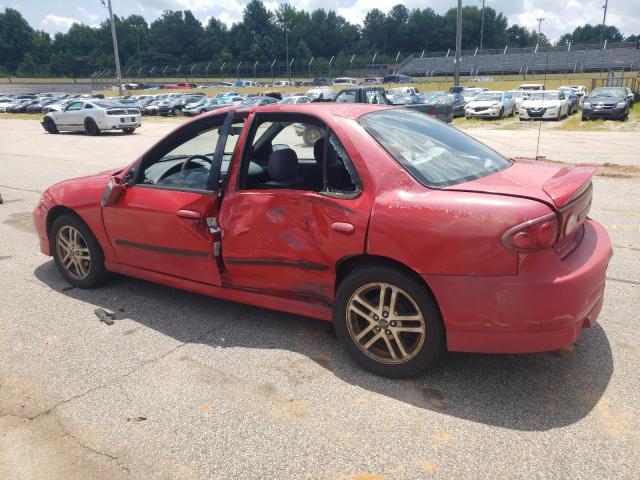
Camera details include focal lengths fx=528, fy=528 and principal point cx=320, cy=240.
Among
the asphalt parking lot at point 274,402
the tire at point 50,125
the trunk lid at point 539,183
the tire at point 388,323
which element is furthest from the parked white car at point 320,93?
the tire at point 388,323

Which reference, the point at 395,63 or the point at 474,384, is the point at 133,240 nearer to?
the point at 474,384

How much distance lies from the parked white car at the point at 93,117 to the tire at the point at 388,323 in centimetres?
2150

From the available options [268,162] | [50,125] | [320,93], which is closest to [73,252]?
[268,162]

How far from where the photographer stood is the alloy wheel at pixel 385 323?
3023mm

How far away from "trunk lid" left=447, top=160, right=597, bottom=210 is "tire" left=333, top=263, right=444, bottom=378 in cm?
63

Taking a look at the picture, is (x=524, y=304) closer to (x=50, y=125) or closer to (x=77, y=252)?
(x=77, y=252)

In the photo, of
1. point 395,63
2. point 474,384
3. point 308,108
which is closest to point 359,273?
point 474,384

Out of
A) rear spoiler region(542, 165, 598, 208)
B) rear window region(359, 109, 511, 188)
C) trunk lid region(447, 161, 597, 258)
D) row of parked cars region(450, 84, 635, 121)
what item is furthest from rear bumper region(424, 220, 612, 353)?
row of parked cars region(450, 84, 635, 121)

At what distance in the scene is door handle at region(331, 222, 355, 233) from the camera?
307cm

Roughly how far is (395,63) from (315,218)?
104 m

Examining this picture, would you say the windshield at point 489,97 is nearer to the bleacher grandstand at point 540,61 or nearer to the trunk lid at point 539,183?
the trunk lid at point 539,183

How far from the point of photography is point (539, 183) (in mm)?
3045

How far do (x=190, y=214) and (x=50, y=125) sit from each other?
23753 mm

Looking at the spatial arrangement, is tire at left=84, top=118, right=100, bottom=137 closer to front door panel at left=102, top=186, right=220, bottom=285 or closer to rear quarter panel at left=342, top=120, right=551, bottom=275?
front door panel at left=102, top=186, right=220, bottom=285
